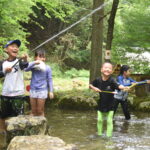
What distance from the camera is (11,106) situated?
5.29 metres

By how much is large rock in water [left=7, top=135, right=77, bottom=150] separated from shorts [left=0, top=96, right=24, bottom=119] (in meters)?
1.18

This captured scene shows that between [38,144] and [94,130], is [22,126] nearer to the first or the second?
[38,144]

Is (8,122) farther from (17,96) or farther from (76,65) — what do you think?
(76,65)

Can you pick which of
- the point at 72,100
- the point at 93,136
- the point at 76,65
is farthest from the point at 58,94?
the point at 76,65

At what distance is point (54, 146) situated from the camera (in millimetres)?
3773

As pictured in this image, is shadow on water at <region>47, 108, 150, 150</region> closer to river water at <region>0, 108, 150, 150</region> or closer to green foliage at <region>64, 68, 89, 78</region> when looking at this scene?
river water at <region>0, 108, 150, 150</region>

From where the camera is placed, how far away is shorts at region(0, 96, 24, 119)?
5.20 metres

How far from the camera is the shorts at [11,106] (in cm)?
520

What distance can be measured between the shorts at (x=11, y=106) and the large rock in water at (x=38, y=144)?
118cm

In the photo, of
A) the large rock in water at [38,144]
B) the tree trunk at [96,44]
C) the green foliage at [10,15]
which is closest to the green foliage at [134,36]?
the tree trunk at [96,44]

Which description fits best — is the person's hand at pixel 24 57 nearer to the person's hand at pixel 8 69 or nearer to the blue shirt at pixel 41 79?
the person's hand at pixel 8 69

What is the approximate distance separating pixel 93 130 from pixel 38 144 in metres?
3.34

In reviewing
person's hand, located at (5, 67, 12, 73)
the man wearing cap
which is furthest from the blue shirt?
person's hand, located at (5, 67, 12, 73)

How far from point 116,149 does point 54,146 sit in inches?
72.7
